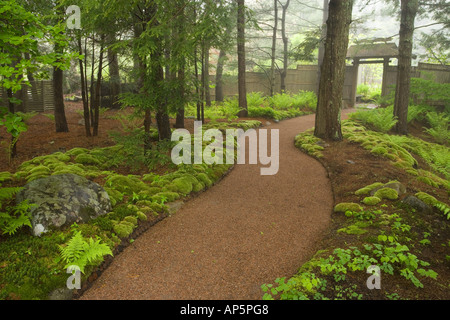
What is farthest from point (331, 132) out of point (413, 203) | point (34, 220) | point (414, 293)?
point (34, 220)

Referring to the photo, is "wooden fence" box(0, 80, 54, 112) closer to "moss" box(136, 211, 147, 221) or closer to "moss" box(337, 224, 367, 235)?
"moss" box(136, 211, 147, 221)

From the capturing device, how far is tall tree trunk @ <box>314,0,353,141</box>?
8828mm

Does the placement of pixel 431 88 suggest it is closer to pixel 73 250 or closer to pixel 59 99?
pixel 59 99

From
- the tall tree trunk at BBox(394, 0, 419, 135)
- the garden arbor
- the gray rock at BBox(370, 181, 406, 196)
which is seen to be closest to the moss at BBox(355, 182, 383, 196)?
the gray rock at BBox(370, 181, 406, 196)

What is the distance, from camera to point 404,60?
10.9 meters

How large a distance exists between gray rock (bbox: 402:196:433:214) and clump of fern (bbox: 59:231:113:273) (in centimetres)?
483

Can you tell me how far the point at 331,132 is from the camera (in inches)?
372

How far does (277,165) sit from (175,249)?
438cm

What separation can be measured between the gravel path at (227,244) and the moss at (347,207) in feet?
0.65

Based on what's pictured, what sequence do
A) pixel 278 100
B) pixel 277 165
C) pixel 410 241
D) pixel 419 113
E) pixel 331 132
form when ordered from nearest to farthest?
1. pixel 410 241
2. pixel 277 165
3. pixel 331 132
4. pixel 419 113
5. pixel 278 100

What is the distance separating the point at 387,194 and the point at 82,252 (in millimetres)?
5143

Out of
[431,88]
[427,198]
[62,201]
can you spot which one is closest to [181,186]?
[62,201]

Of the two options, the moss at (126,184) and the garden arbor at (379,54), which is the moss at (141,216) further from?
the garden arbor at (379,54)
